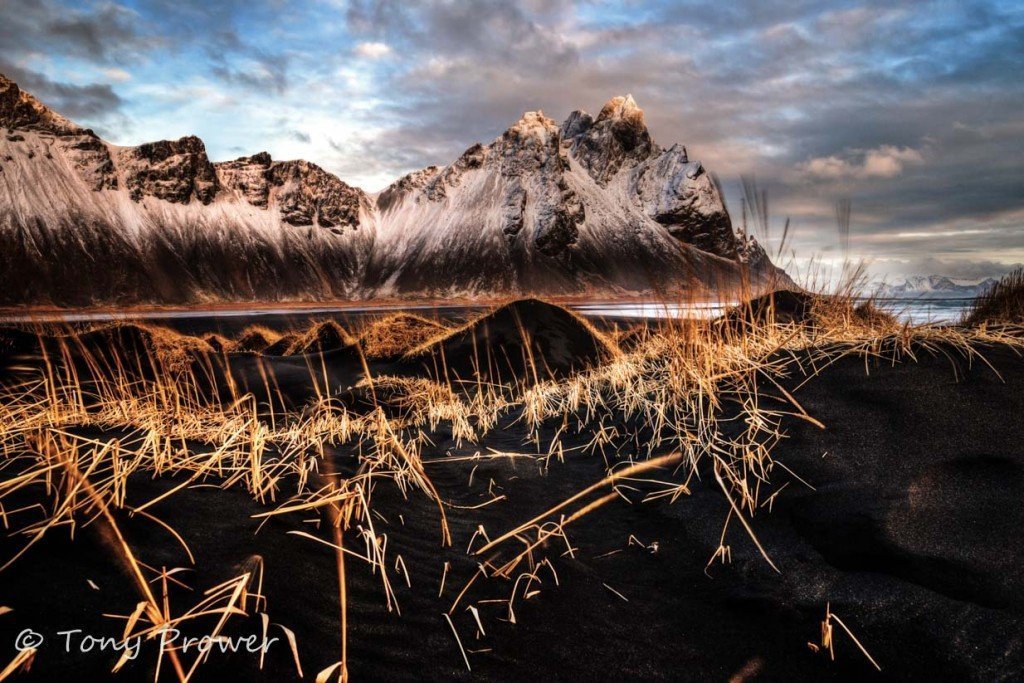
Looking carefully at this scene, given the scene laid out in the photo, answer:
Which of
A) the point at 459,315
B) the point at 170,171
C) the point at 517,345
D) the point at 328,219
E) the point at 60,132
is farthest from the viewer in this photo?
the point at 328,219

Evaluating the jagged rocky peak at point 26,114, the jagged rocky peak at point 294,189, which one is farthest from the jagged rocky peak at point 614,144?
the jagged rocky peak at point 26,114

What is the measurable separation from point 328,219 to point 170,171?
44.0 m

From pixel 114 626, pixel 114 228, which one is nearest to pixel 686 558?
pixel 114 626

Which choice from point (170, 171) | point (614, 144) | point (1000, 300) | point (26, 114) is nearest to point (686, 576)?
point (1000, 300)

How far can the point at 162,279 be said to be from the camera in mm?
118750

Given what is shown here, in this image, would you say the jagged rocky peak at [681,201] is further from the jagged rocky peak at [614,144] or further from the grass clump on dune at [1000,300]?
the grass clump on dune at [1000,300]

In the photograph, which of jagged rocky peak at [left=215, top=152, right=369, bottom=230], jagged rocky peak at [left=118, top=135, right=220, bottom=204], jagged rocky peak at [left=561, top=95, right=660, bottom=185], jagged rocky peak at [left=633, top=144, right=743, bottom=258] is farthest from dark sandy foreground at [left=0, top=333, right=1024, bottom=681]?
jagged rocky peak at [left=561, top=95, right=660, bottom=185]

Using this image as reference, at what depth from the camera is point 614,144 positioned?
19400cm

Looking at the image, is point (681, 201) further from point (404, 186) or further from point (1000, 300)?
point (1000, 300)

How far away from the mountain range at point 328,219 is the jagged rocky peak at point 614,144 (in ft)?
1.76

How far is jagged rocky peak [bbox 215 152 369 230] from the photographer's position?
165375mm

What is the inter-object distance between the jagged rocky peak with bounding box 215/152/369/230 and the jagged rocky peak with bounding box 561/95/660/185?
8637 centimetres

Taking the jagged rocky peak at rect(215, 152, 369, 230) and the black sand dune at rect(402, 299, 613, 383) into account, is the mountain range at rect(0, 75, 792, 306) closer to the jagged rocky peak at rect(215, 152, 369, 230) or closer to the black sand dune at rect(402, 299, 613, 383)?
the jagged rocky peak at rect(215, 152, 369, 230)

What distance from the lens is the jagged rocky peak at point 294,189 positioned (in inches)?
6511
